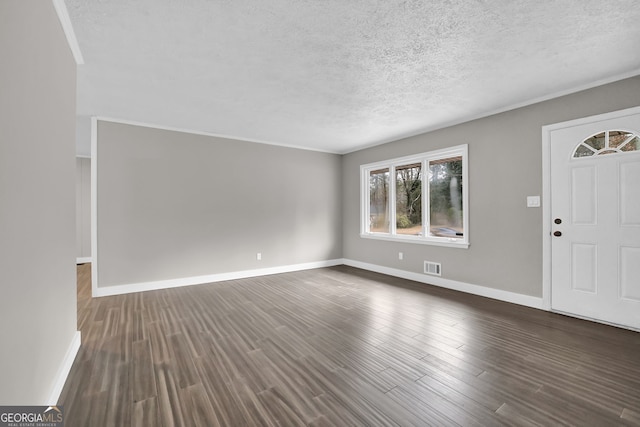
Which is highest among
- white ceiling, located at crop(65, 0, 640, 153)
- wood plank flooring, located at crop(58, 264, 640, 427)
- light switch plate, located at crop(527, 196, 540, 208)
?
white ceiling, located at crop(65, 0, 640, 153)

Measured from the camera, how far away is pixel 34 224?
155 cm

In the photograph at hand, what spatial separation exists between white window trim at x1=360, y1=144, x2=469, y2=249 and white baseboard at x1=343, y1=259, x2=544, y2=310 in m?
0.58

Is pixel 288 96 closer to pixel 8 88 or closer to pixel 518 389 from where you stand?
pixel 8 88

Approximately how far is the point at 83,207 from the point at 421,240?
27.3 feet

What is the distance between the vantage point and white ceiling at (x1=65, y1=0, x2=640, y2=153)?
2014 millimetres

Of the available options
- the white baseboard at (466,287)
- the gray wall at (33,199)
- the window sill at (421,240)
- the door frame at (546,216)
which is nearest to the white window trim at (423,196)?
the window sill at (421,240)

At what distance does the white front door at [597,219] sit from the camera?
9.67ft

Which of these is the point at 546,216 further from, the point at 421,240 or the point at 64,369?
the point at 64,369

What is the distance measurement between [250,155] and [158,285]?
107 inches

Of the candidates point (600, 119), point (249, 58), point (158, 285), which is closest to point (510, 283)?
point (600, 119)

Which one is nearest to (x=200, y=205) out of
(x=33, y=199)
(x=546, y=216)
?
(x=33, y=199)

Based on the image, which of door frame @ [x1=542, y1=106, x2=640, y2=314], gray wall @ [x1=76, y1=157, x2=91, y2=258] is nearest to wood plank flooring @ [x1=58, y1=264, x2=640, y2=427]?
door frame @ [x1=542, y1=106, x2=640, y2=314]

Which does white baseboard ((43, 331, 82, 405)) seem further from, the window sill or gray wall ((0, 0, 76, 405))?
the window sill

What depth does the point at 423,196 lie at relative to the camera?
508 cm
